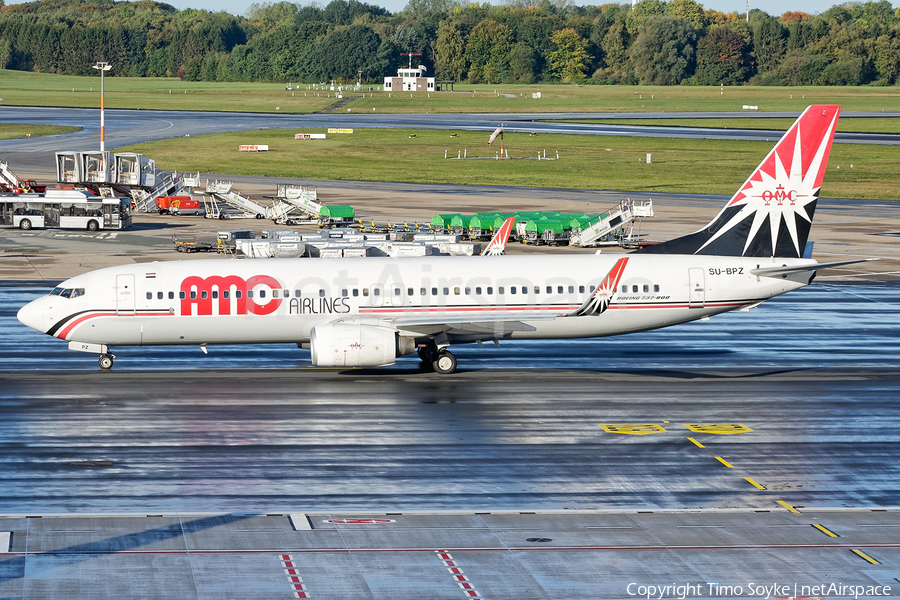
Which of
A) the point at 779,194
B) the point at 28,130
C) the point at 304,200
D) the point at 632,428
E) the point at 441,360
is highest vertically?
the point at 28,130

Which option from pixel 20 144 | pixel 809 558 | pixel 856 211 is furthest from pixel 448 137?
pixel 809 558

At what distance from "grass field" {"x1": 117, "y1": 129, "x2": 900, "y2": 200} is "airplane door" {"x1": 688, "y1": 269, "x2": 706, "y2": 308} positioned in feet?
233

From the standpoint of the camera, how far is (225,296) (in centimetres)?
3903

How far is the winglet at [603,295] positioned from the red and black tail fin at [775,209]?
4.03 meters

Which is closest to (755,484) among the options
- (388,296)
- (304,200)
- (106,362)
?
(388,296)

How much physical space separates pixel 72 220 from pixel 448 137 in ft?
286

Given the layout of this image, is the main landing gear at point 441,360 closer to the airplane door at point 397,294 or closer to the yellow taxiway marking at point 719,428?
the airplane door at point 397,294

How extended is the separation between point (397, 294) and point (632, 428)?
37.1ft

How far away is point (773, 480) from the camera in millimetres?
28125

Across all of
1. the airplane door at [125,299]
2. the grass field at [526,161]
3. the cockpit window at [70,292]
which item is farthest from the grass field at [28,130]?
the airplane door at [125,299]

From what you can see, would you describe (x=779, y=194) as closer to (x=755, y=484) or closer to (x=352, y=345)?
(x=755, y=484)

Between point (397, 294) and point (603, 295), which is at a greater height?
point (603, 295)

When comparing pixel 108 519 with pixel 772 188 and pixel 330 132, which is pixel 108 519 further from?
pixel 330 132

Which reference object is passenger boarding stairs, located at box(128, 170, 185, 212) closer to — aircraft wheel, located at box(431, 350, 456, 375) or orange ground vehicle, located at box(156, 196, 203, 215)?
orange ground vehicle, located at box(156, 196, 203, 215)
